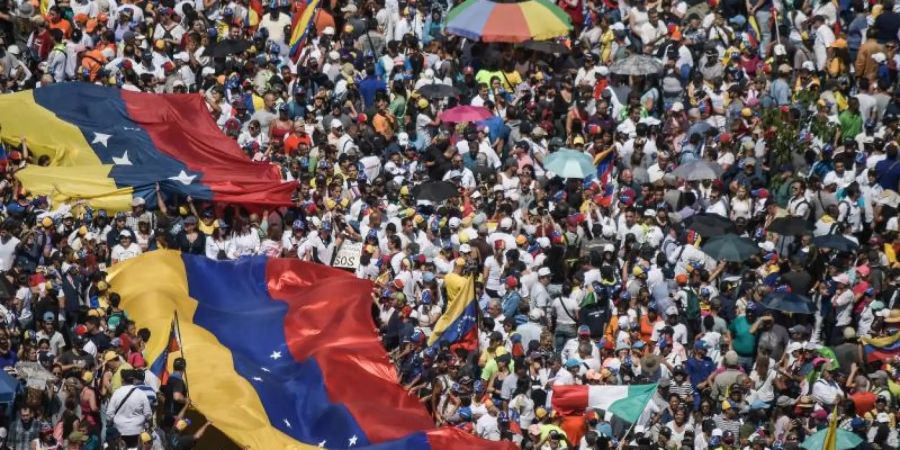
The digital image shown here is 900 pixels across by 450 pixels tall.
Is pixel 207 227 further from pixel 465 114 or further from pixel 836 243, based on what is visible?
pixel 836 243

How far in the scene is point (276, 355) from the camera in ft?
107

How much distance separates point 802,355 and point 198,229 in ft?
28.3

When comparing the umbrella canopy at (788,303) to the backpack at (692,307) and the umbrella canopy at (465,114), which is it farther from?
the umbrella canopy at (465,114)

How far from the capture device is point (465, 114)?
125 feet

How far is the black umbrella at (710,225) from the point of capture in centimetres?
3488

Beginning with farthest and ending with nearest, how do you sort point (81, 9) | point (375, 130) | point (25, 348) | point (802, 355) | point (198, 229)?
point (81, 9)
point (375, 130)
point (198, 229)
point (802, 355)
point (25, 348)

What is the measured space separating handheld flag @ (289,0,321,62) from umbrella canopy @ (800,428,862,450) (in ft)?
40.4

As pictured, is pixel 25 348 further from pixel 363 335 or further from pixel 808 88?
pixel 808 88

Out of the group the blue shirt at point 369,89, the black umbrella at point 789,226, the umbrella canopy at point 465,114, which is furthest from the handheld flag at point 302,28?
the black umbrella at point 789,226

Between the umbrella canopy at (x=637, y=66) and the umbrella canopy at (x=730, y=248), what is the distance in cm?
500

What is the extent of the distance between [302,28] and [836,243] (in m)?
9.58

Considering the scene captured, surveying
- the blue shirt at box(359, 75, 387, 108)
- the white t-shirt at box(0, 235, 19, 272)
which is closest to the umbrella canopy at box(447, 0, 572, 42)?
the blue shirt at box(359, 75, 387, 108)

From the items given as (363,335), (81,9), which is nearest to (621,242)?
(363,335)

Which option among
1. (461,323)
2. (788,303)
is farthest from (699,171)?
(461,323)
